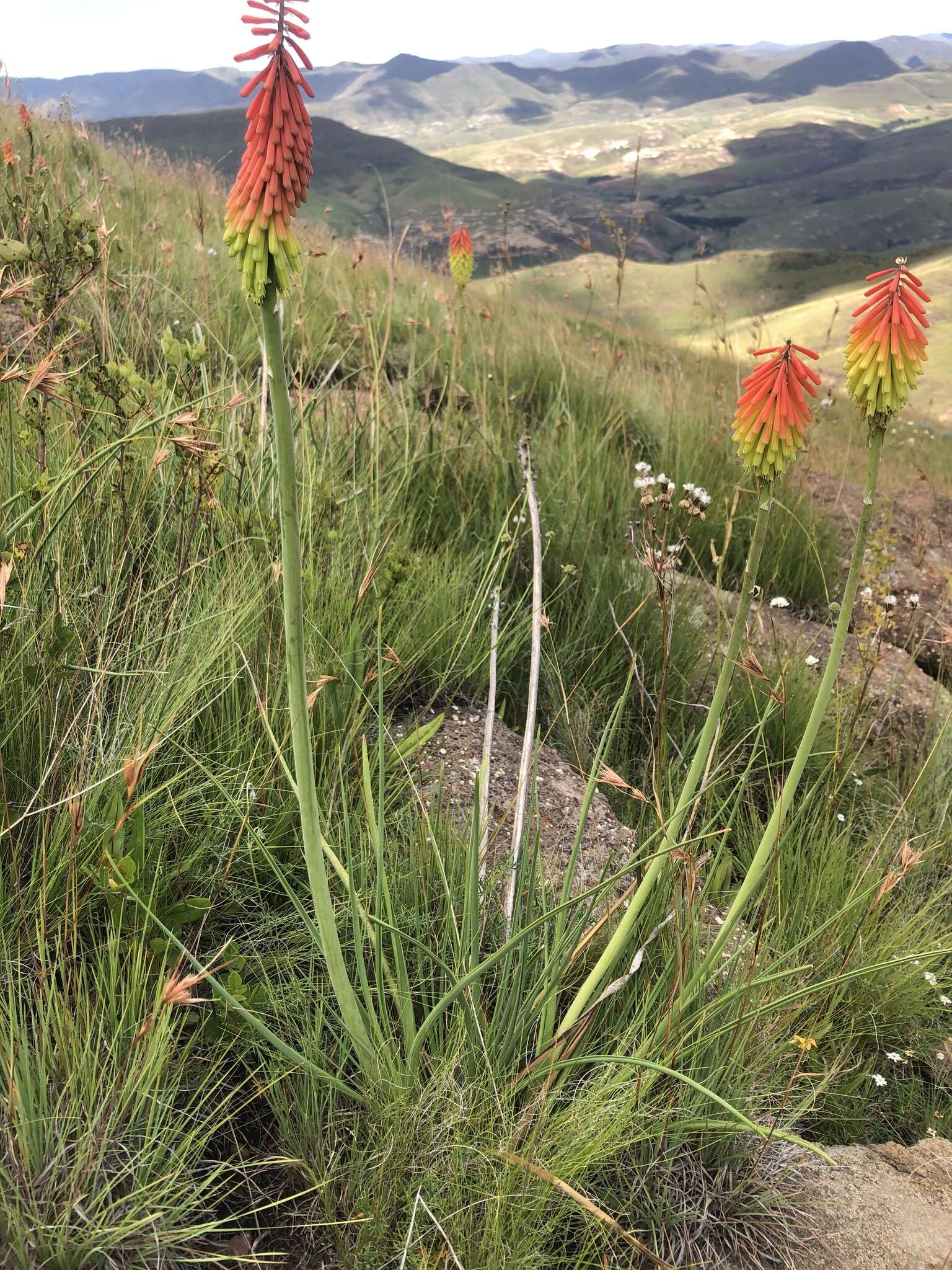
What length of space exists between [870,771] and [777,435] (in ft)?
8.57

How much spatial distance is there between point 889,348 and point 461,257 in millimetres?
3905

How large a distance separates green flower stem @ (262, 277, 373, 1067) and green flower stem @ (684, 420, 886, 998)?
0.71m

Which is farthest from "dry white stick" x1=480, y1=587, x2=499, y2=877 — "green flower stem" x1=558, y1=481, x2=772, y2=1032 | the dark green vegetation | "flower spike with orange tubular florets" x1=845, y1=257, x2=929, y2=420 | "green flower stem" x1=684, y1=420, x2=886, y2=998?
"flower spike with orange tubular florets" x1=845, y1=257, x2=929, y2=420

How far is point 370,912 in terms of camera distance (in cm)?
192

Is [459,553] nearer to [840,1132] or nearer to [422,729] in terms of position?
[422,729]

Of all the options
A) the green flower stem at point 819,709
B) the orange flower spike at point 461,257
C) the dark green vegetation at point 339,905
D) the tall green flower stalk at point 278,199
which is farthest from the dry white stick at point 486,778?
the orange flower spike at point 461,257

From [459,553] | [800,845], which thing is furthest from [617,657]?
[800,845]

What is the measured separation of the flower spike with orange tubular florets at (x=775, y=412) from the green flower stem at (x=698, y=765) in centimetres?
5

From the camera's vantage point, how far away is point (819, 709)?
152 cm

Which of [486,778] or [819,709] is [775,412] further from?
[486,778]

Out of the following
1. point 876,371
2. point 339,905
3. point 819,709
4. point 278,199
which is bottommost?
point 339,905

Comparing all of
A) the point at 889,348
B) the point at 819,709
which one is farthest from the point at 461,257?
the point at 819,709

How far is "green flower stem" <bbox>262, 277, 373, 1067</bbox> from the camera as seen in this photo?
1.05 m

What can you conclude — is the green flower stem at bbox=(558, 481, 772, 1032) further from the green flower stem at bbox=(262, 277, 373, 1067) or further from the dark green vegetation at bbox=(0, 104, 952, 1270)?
the green flower stem at bbox=(262, 277, 373, 1067)
